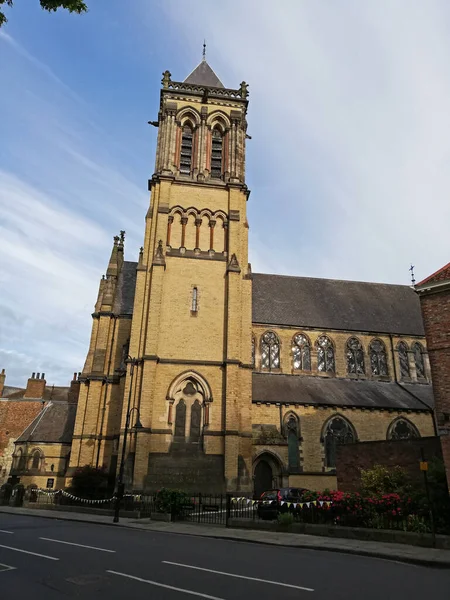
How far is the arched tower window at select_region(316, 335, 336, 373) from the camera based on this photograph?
3131 cm

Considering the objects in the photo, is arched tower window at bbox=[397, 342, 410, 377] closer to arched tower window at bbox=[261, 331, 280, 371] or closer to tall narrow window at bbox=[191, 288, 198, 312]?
arched tower window at bbox=[261, 331, 280, 371]

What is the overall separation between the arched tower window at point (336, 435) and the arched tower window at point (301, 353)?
4.94 metres

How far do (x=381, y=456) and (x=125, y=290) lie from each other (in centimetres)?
2095

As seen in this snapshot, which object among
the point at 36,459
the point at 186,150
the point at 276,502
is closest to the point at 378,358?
the point at 276,502

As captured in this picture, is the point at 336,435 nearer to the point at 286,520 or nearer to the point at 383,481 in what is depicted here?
the point at 383,481

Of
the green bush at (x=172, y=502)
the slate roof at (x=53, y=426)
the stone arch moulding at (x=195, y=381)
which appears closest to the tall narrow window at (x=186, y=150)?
the stone arch moulding at (x=195, y=381)

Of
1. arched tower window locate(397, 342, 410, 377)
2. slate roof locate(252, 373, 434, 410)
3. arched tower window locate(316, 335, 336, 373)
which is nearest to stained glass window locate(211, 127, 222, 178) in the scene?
arched tower window locate(316, 335, 336, 373)

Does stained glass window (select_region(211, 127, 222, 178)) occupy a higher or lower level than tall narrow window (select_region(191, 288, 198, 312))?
higher

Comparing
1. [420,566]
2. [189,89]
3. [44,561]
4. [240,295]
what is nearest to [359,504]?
[420,566]

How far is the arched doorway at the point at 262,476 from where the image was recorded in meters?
25.1

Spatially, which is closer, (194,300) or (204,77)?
(194,300)

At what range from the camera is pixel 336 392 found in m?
28.6

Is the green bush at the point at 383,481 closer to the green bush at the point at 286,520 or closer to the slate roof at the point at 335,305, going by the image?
the green bush at the point at 286,520

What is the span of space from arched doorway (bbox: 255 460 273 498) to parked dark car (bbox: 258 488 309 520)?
7536 millimetres
